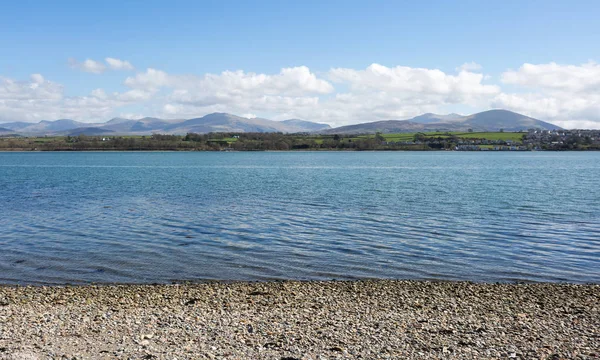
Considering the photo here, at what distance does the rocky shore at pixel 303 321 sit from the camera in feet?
33.1

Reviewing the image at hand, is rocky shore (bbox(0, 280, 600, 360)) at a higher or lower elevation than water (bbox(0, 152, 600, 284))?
higher

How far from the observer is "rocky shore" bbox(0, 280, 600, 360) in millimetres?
10102

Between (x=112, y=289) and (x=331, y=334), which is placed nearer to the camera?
(x=331, y=334)

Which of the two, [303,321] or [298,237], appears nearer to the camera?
[303,321]

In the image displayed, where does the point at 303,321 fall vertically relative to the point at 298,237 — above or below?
above

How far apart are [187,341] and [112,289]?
20.5 ft

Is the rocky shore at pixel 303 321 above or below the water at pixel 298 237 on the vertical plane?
above

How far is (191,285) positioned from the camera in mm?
16484

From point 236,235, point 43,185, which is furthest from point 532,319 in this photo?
point 43,185

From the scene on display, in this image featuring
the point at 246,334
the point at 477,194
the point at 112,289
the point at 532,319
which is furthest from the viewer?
the point at 477,194

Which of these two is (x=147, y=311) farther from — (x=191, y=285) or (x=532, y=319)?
(x=532, y=319)

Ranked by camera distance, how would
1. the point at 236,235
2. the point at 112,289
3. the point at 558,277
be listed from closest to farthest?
the point at 112,289
the point at 558,277
the point at 236,235

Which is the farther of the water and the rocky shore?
Answer: the water

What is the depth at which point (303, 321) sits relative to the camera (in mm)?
12219
